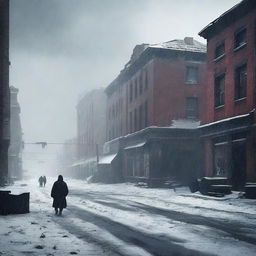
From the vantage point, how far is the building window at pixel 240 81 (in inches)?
969

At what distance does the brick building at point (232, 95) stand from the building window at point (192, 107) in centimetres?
915

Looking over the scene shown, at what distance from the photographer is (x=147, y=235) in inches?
396

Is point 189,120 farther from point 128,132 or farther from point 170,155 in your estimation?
point 128,132

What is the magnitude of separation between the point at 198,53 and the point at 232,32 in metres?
12.1

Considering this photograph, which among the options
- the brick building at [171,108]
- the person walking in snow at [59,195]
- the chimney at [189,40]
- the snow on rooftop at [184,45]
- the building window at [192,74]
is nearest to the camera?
the person walking in snow at [59,195]

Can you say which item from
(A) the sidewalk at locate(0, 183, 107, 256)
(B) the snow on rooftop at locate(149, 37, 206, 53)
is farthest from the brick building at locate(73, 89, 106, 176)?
(A) the sidewalk at locate(0, 183, 107, 256)

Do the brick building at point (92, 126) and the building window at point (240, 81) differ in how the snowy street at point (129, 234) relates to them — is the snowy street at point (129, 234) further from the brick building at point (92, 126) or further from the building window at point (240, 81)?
the brick building at point (92, 126)

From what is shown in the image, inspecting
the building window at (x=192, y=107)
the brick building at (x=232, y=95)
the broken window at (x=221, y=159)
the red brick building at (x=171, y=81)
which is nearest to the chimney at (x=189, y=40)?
the red brick building at (x=171, y=81)

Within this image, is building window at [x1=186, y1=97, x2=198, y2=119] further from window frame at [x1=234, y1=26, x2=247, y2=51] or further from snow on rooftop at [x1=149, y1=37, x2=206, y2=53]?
window frame at [x1=234, y1=26, x2=247, y2=51]

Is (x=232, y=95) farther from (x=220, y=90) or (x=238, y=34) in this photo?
(x=238, y=34)

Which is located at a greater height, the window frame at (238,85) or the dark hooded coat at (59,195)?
the window frame at (238,85)

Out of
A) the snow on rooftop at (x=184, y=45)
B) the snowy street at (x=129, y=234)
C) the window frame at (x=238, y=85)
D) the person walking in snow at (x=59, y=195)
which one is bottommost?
the snowy street at (x=129, y=234)

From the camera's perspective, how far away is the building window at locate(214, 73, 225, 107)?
89.9 ft

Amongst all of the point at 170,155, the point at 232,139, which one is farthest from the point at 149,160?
the point at 232,139
